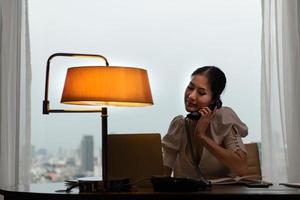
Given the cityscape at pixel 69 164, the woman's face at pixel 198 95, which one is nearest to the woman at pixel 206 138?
the woman's face at pixel 198 95

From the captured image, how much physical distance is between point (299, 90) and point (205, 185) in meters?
1.83

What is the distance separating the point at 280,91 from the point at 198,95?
122 cm

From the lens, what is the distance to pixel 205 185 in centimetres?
170

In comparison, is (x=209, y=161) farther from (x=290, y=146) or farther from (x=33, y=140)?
(x=33, y=140)

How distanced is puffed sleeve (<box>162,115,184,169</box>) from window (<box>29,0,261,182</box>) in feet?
3.53

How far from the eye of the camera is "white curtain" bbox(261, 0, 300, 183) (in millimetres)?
3273

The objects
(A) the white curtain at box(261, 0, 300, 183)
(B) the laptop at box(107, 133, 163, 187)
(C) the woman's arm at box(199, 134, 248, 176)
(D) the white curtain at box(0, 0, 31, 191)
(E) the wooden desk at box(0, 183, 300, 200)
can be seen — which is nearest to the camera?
(E) the wooden desk at box(0, 183, 300, 200)

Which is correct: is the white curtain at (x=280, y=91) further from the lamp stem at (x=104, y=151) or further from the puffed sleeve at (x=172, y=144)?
the lamp stem at (x=104, y=151)

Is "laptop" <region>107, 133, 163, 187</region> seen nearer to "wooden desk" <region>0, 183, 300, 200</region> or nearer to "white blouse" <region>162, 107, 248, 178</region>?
"white blouse" <region>162, 107, 248, 178</region>

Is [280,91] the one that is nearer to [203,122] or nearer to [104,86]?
[203,122]

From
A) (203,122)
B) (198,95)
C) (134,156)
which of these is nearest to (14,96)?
(134,156)

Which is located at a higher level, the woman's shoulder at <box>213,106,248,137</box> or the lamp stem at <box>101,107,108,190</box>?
the woman's shoulder at <box>213,106,248,137</box>

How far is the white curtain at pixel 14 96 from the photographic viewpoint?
3.16 metres

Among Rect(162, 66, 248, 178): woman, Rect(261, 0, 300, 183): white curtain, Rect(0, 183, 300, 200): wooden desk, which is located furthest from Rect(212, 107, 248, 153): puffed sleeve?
Rect(261, 0, 300, 183): white curtain
